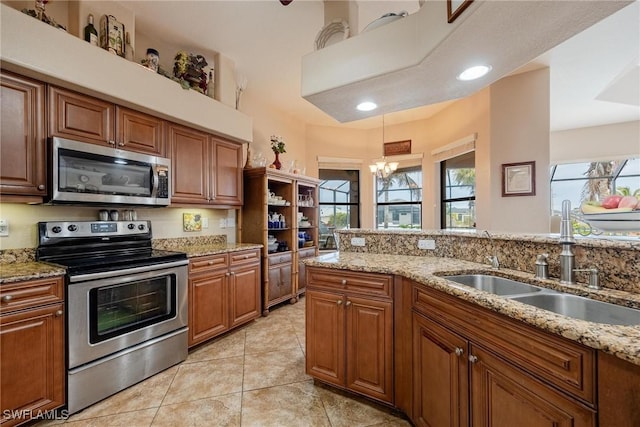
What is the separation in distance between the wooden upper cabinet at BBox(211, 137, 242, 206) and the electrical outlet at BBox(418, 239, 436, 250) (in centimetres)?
212

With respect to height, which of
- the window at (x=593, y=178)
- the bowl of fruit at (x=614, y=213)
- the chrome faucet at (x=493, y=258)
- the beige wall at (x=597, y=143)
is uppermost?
the beige wall at (x=597, y=143)

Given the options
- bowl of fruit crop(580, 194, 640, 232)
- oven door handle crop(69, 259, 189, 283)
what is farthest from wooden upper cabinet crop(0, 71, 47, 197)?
bowl of fruit crop(580, 194, 640, 232)

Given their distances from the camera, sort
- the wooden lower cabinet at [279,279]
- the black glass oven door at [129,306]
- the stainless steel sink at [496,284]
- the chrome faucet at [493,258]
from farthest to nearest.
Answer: the wooden lower cabinet at [279,279]
the black glass oven door at [129,306]
the chrome faucet at [493,258]
the stainless steel sink at [496,284]

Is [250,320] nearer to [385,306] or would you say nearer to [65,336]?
[65,336]

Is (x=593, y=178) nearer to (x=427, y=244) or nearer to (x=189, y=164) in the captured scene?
(x=427, y=244)

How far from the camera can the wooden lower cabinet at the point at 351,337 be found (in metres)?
1.77

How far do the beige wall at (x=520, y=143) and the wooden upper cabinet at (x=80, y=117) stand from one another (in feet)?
13.4

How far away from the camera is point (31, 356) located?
1.65 metres

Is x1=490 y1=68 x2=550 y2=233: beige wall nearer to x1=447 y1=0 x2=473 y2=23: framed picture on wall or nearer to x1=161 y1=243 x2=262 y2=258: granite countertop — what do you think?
x1=447 y1=0 x2=473 y2=23: framed picture on wall

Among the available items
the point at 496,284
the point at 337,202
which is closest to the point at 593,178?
the point at 337,202

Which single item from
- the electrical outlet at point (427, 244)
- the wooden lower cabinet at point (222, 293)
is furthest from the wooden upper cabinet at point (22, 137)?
the electrical outlet at point (427, 244)

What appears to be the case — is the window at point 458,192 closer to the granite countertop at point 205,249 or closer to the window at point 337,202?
the window at point 337,202

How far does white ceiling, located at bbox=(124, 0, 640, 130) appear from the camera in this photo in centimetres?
238

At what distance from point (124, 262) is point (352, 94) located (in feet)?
6.53
